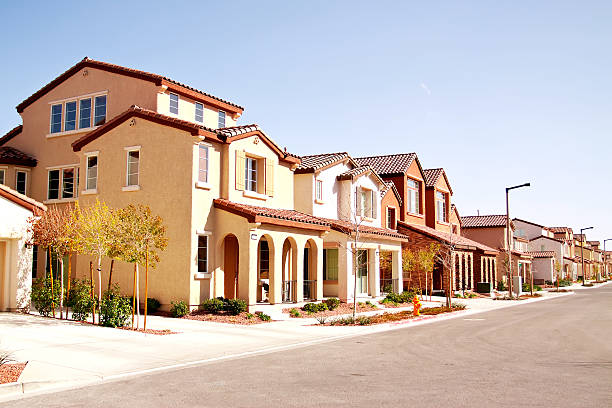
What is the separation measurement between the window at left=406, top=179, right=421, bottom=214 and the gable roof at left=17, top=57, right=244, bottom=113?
17076 millimetres

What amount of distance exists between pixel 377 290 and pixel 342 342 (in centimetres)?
1580

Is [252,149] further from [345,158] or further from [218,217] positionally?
[345,158]

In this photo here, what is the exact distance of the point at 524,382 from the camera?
9.70 m

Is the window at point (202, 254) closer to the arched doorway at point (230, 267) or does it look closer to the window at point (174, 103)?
the arched doorway at point (230, 267)

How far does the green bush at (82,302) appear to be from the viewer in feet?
58.4

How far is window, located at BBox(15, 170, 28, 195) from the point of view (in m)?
28.3

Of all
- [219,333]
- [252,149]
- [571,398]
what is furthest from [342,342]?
[252,149]

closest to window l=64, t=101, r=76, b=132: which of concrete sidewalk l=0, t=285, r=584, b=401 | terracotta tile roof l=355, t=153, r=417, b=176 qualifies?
concrete sidewalk l=0, t=285, r=584, b=401

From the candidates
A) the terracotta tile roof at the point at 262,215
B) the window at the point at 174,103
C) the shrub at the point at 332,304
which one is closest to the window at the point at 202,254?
the terracotta tile roof at the point at 262,215

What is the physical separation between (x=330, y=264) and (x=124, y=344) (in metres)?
18.0

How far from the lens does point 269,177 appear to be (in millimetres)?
25375

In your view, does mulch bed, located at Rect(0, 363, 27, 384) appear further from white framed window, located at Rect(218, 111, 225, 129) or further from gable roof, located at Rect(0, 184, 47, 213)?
white framed window, located at Rect(218, 111, 225, 129)

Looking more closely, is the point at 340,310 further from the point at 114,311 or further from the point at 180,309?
the point at 114,311

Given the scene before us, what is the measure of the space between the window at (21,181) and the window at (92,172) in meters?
6.04
